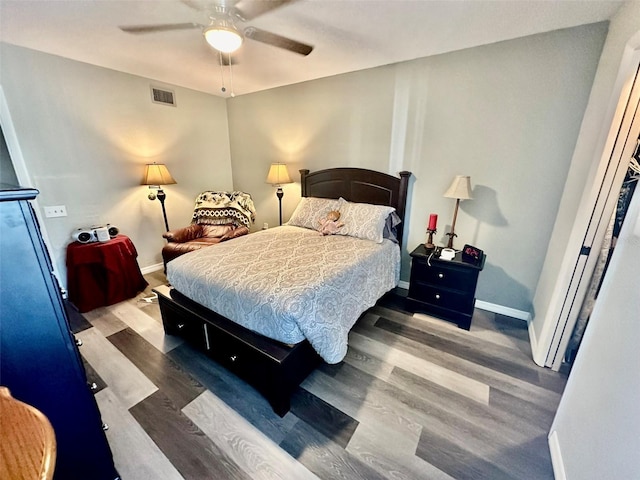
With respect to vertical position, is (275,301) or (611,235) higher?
(611,235)

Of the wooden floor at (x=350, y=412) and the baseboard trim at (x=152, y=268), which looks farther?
the baseboard trim at (x=152, y=268)

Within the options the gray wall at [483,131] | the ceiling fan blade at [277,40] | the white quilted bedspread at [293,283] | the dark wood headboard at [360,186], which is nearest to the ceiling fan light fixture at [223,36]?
the ceiling fan blade at [277,40]

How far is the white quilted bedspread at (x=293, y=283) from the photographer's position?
153 centimetres

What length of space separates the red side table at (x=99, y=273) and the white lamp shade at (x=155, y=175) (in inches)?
30.8

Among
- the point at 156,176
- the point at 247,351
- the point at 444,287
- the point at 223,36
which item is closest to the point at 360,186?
the point at 444,287

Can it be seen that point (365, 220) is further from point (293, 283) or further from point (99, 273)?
point (99, 273)

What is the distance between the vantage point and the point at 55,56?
255cm

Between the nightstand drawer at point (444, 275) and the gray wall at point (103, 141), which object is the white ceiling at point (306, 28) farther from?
the nightstand drawer at point (444, 275)

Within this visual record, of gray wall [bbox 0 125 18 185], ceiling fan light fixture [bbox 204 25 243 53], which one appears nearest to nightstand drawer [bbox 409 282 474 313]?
ceiling fan light fixture [bbox 204 25 243 53]

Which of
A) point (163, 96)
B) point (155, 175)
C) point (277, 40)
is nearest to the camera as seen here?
point (277, 40)

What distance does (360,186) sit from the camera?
10.0 feet

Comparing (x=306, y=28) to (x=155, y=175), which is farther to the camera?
(x=155, y=175)

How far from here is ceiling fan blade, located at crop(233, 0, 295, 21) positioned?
1.61 metres

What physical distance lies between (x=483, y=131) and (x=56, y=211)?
4.35m
